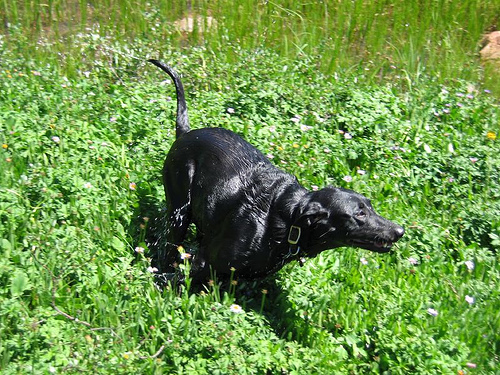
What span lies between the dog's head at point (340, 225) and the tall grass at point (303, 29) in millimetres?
3566

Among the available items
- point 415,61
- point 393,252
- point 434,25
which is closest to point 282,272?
point 393,252

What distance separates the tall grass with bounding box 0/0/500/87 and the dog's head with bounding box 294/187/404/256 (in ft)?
11.7

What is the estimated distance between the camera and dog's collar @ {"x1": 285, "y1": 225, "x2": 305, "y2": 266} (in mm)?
4020

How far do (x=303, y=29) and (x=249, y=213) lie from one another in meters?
4.35

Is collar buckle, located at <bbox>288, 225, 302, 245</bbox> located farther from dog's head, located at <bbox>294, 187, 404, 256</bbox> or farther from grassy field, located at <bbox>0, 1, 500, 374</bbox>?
grassy field, located at <bbox>0, 1, 500, 374</bbox>

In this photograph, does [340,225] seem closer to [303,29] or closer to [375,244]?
[375,244]

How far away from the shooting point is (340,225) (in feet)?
13.5

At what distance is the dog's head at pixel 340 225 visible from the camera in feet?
A: 13.3

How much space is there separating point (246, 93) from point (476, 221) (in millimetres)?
2493

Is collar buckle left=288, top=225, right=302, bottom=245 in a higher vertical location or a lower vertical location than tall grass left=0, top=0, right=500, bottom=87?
lower

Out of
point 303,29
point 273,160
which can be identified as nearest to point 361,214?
point 273,160

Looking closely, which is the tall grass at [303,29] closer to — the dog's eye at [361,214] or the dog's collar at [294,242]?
the dog's eye at [361,214]

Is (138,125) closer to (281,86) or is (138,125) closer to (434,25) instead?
(281,86)

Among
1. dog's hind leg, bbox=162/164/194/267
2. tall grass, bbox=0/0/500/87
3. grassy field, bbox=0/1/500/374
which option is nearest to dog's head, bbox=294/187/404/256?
grassy field, bbox=0/1/500/374
